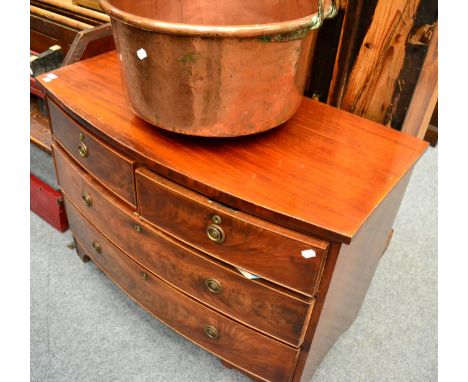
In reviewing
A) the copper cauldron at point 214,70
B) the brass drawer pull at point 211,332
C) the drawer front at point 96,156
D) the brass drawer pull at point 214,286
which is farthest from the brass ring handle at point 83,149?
the brass drawer pull at point 211,332

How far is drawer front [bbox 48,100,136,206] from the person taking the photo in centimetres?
101

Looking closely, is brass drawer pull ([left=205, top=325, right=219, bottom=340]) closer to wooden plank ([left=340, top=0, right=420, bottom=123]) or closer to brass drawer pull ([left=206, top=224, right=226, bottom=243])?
brass drawer pull ([left=206, top=224, right=226, bottom=243])

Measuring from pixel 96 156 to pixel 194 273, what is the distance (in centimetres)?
41

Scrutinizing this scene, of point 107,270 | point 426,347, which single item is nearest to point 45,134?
point 107,270

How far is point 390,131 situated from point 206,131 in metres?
0.50

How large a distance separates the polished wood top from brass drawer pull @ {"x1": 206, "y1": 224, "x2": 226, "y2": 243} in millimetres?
69

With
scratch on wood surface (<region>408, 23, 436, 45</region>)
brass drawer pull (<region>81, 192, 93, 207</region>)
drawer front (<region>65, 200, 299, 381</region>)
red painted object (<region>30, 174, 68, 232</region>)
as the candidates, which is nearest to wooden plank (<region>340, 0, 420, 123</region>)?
scratch on wood surface (<region>408, 23, 436, 45</region>)

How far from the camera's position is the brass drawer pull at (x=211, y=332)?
111 centimetres

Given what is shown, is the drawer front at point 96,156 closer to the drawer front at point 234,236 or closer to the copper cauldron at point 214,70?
the drawer front at point 234,236

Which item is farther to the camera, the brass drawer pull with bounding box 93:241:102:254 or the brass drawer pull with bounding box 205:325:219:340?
the brass drawer pull with bounding box 93:241:102:254

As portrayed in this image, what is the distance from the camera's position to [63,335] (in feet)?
4.58

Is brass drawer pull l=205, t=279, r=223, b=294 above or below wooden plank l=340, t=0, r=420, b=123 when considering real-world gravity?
below

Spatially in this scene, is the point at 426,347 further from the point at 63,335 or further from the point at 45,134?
the point at 45,134

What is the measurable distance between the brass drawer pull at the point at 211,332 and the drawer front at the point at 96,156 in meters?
0.40
